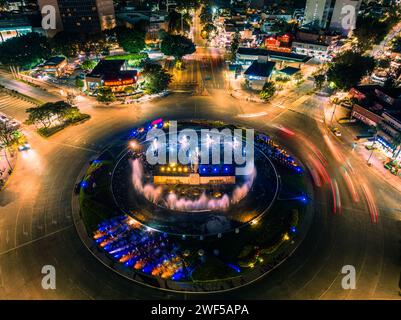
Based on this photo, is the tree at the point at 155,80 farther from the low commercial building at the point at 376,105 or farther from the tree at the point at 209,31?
the tree at the point at 209,31

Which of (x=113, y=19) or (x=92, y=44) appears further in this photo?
(x=113, y=19)

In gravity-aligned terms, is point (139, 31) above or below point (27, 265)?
above

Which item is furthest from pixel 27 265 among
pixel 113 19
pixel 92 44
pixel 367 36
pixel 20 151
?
pixel 367 36

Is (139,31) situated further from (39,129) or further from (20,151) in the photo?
(20,151)

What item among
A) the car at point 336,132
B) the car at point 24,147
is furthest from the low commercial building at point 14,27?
the car at point 336,132

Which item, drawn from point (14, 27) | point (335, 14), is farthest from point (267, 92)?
point (14, 27)

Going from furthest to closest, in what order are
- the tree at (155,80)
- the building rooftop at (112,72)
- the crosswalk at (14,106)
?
the building rooftop at (112,72) < the tree at (155,80) < the crosswalk at (14,106)

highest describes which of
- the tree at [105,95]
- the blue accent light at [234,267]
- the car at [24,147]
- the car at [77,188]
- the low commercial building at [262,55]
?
the low commercial building at [262,55]
